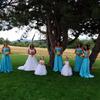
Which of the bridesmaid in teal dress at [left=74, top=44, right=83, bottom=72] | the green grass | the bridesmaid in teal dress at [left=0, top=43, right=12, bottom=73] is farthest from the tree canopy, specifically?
the green grass

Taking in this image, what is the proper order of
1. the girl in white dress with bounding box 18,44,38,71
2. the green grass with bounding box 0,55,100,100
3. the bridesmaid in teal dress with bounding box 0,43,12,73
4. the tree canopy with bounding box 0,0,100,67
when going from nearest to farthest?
1. the green grass with bounding box 0,55,100,100
2. the tree canopy with bounding box 0,0,100,67
3. the bridesmaid in teal dress with bounding box 0,43,12,73
4. the girl in white dress with bounding box 18,44,38,71

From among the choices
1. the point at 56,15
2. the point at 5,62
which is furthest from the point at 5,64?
the point at 56,15

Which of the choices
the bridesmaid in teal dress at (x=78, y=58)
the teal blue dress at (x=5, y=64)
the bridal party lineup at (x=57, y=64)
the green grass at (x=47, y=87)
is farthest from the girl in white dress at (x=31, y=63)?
the bridesmaid in teal dress at (x=78, y=58)

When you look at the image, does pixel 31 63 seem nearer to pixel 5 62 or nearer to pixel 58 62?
pixel 58 62

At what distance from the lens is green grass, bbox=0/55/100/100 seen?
46.5ft

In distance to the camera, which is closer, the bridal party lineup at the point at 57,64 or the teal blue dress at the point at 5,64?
the bridal party lineup at the point at 57,64

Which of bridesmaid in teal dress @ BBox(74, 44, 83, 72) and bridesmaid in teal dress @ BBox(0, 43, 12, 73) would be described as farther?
bridesmaid in teal dress @ BBox(74, 44, 83, 72)

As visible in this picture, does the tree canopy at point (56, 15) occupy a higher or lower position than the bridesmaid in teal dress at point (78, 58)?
higher

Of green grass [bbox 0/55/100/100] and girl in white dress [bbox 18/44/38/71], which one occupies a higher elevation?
girl in white dress [bbox 18/44/38/71]

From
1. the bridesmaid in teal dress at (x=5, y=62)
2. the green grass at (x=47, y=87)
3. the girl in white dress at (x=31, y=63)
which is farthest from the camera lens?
the girl in white dress at (x=31, y=63)

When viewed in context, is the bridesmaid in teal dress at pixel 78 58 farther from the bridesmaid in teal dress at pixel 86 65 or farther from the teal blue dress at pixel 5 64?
the teal blue dress at pixel 5 64

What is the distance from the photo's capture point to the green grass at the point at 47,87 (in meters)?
14.2

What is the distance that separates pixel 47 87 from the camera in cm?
1578

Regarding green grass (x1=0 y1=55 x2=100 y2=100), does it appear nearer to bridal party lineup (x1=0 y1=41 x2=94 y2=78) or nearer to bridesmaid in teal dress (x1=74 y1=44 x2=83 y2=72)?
bridal party lineup (x1=0 y1=41 x2=94 y2=78)
